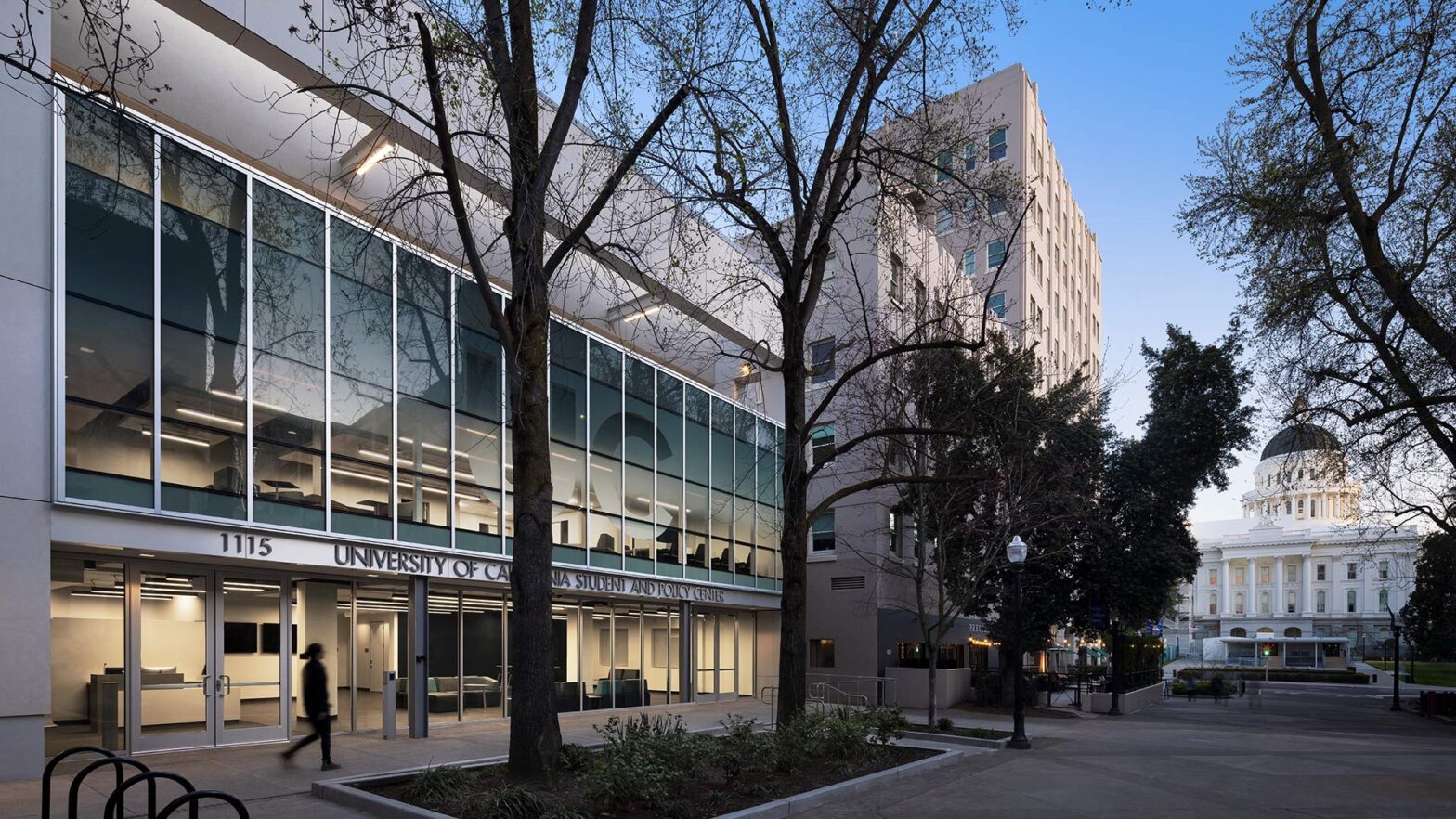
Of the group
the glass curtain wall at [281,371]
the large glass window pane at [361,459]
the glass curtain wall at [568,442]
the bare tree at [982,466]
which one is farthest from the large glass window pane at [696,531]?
the large glass window pane at [361,459]

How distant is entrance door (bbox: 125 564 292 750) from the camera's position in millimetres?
13867

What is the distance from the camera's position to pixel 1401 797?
13.2 m

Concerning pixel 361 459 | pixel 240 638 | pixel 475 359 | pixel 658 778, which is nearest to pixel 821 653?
pixel 475 359

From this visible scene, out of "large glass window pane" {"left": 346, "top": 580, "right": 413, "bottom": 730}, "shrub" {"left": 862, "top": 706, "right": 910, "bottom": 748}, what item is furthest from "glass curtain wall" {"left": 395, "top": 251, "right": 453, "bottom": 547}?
"shrub" {"left": 862, "top": 706, "right": 910, "bottom": 748}

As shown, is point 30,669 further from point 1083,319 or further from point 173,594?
point 1083,319

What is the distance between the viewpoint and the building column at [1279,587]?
4537 inches

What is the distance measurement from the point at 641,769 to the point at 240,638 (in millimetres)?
8656

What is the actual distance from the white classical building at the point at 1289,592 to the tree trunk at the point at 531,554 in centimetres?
9816

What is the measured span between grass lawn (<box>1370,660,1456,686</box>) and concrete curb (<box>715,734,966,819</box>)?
6469cm

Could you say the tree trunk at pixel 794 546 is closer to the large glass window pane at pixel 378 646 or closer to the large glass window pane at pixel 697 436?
the large glass window pane at pixel 378 646

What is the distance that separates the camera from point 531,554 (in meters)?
10.6

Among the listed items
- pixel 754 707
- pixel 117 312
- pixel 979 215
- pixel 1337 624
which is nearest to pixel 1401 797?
pixel 979 215

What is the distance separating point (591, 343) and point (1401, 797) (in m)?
17.0

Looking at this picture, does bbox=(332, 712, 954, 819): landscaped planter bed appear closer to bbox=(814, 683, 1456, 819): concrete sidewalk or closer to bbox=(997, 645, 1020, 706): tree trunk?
bbox=(814, 683, 1456, 819): concrete sidewalk
